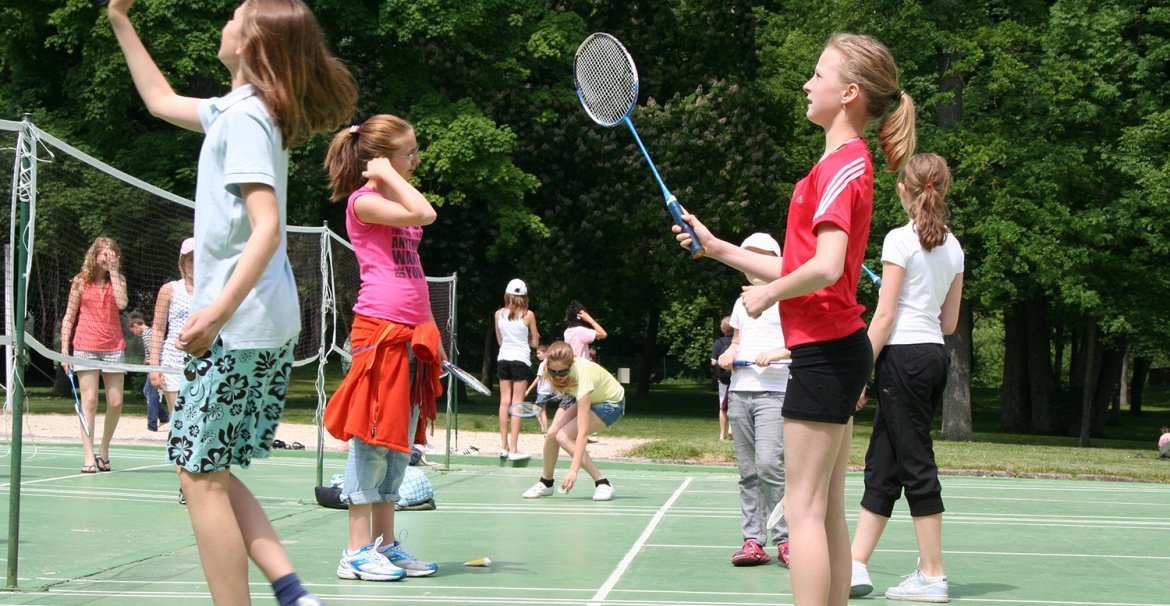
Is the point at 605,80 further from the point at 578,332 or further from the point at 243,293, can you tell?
the point at 578,332

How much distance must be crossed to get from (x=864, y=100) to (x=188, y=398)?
2.48 metres

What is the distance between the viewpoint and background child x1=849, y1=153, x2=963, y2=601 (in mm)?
6062

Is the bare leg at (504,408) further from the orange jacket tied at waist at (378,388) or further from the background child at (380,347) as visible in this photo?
the orange jacket tied at waist at (378,388)

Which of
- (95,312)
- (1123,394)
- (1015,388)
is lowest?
(1123,394)

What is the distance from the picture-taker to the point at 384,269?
6160 millimetres

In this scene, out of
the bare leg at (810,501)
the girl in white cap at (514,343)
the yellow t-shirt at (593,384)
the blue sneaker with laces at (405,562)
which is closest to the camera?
the bare leg at (810,501)

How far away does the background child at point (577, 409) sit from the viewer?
929 cm

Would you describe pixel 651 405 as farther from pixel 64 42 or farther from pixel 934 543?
pixel 934 543

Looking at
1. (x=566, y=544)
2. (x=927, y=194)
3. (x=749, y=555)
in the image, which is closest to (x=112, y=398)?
(x=566, y=544)

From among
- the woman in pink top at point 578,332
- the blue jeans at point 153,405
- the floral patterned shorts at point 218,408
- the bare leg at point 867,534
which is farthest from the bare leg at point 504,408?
the floral patterned shorts at point 218,408

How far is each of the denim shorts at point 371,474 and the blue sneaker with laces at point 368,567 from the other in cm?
26

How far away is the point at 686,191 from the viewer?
28.7m

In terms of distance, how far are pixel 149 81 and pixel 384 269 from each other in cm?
214

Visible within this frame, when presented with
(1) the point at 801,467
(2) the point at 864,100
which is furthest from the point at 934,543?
(2) the point at 864,100
